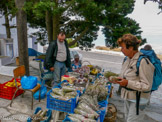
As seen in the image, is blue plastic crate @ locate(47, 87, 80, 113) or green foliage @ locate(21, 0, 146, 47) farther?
green foliage @ locate(21, 0, 146, 47)

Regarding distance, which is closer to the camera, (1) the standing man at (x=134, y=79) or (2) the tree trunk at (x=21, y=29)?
(1) the standing man at (x=134, y=79)

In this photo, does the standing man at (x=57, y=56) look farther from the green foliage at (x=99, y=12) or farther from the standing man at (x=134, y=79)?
the standing man at (x=134, y=79)

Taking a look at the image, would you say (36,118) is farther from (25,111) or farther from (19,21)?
(19,21)

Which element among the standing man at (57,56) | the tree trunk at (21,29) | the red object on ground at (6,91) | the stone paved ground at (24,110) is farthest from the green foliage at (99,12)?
the stone paved ground at (24,110)

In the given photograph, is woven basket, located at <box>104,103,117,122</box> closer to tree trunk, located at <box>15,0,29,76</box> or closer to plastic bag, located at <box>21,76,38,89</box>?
plastic bag, located at <box>21,76,38,89</box>

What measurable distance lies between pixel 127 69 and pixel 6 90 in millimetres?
3825

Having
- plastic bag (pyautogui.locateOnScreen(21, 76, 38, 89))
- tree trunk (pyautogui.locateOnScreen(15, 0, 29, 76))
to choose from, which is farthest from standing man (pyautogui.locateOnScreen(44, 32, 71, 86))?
tree trunk (pyautogui.locateOnScreen(15, 0, 29, 76))

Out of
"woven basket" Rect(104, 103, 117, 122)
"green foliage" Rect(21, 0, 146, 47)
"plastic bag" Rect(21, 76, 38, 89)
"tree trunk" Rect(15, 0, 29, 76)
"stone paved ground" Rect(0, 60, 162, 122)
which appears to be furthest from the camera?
"tree trunk" Rect(15, 0, 29, 76)

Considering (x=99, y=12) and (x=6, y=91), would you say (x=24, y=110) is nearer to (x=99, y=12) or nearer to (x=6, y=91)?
(x=6, y=91)

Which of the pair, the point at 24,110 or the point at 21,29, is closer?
the point at 24,110

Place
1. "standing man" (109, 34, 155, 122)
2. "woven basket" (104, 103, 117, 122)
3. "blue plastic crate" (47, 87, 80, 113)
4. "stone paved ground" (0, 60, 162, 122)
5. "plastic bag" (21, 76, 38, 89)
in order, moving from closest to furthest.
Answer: "standing man" (109, 34, 155, 122) → "blue plastic crate" (47, 87, 80, 113) → "woven basket" (104, 103, 117, 122) → "stone paved ground" (0, 60, 162, 122) → "plastic bag" (21, 76, 38, 89)

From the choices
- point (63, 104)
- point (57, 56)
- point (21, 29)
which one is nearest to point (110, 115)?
point (63, 104)

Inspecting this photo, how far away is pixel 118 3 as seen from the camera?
4.89m

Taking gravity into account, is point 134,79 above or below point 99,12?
below
